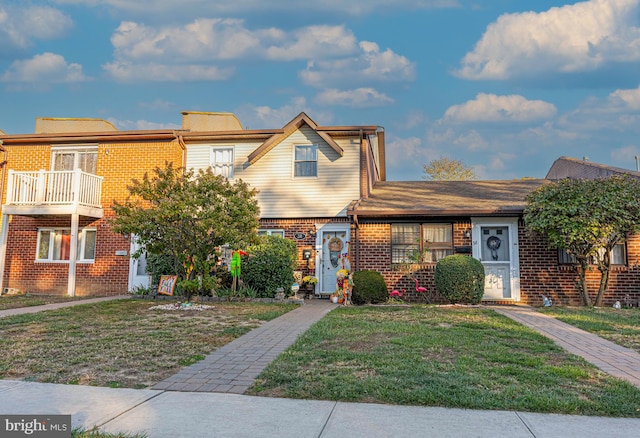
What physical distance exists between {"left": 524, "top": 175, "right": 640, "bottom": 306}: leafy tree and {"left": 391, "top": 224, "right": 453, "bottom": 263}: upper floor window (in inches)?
93.6

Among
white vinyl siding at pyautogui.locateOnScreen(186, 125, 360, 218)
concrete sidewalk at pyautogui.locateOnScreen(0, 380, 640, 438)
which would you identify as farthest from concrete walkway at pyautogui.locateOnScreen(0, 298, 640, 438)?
white vinyl siding at pyautogui.locateOnScreen(186, 125, 360, 218)

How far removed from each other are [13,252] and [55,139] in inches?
167

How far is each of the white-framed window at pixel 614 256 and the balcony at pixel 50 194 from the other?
48.5 ft

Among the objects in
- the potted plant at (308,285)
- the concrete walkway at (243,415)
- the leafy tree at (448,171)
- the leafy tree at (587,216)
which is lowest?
the concrete walkway at (243,415)

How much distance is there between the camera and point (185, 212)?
34.0 ft

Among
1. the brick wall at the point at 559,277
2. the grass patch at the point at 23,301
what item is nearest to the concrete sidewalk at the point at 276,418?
the grass patch at the point at 23,301

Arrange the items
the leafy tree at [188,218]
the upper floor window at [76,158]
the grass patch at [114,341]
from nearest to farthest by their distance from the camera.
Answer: the grass patch at [114,341] < the leafy tree at [188,218] < the upper floor window at [76,158]

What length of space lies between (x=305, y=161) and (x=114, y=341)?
9.52 m

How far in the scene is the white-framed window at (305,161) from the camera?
14.9m

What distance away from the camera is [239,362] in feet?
17.8

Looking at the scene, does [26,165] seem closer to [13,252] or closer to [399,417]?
[13,252]

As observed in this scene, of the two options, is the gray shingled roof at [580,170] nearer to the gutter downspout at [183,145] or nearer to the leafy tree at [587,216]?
the leafy tree at [587,216]

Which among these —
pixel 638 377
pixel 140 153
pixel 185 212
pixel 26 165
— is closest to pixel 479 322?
pixel 638 377

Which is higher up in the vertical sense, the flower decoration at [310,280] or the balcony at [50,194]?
the balcony at [50,194]
